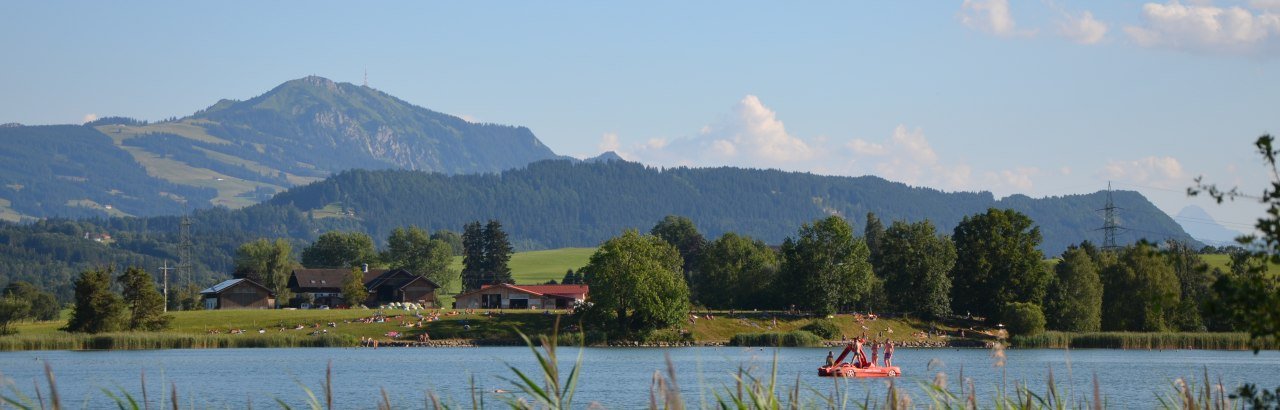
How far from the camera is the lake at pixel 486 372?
4203 centimetres

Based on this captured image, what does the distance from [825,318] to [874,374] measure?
43.9m

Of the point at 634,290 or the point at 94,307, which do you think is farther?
the point at 634,290

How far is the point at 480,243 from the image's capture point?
16738 cm

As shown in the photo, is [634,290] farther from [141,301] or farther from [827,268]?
[141,301]

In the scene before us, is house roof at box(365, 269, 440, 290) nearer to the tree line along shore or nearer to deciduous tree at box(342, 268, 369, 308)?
deciduous tree at box(342, 268, 369, 308)

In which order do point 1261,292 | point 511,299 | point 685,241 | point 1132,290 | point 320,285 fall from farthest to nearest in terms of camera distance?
1. point 685,241
2. point 320,285
3. point 511,299
4. point 1132,290
5. point 1261,292

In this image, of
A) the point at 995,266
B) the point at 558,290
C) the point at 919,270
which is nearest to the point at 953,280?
the point at 919,270

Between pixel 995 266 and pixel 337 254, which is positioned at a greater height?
pixel 337 254

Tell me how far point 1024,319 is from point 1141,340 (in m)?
7.09

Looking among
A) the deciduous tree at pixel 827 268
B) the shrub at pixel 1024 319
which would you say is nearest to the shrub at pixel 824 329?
the deciduous tree at pixel 827 268

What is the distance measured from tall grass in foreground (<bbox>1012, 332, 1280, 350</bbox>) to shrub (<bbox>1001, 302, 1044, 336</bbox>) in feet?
3.19

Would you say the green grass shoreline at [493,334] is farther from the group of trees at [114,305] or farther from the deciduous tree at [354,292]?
the deciduous tree at [354,292]

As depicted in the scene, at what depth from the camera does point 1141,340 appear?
8969 cm

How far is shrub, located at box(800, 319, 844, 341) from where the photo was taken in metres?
96.4
